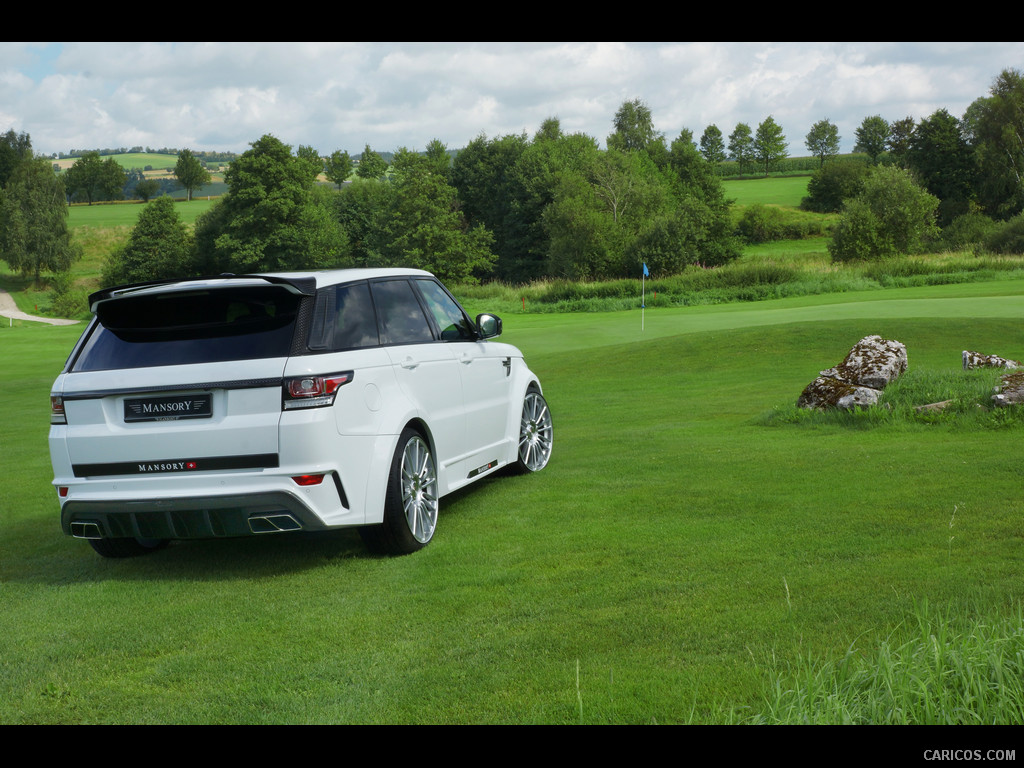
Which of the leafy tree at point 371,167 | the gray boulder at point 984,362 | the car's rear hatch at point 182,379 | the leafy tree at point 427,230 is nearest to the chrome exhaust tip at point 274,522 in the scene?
the car's rear hatch at point 182,379

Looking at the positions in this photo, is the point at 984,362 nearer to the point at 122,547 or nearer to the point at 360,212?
the point at 122,547

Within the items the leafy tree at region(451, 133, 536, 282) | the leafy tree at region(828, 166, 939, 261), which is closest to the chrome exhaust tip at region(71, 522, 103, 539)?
the leafy tree at region(828, 166, 939, 261)

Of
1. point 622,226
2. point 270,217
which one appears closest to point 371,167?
point 270,217

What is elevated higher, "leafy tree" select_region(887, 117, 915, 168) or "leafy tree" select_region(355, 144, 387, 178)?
"leafy tree" select_region(355, 144, 387, 178)

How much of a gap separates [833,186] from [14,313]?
84.2 metres

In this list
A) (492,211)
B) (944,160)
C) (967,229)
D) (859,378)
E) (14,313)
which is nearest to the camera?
(859,378)

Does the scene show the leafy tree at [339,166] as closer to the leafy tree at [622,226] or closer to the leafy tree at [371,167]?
the leafy tree at [371,167]

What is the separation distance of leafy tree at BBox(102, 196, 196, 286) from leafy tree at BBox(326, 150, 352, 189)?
176 feet

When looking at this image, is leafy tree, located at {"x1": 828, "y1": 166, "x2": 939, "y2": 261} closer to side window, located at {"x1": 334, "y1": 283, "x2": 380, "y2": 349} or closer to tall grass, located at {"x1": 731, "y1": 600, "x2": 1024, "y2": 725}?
side window, located at {"x1": 334, "y1": 283, "x2": 380, "y2": 349}

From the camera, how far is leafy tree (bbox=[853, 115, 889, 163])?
116 m

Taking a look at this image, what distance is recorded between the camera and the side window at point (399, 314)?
6934 millimetres

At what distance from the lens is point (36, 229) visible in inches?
3570

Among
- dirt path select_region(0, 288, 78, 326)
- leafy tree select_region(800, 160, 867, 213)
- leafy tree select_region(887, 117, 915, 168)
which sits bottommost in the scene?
dirt path select_region(0, 288, 78, 326)
